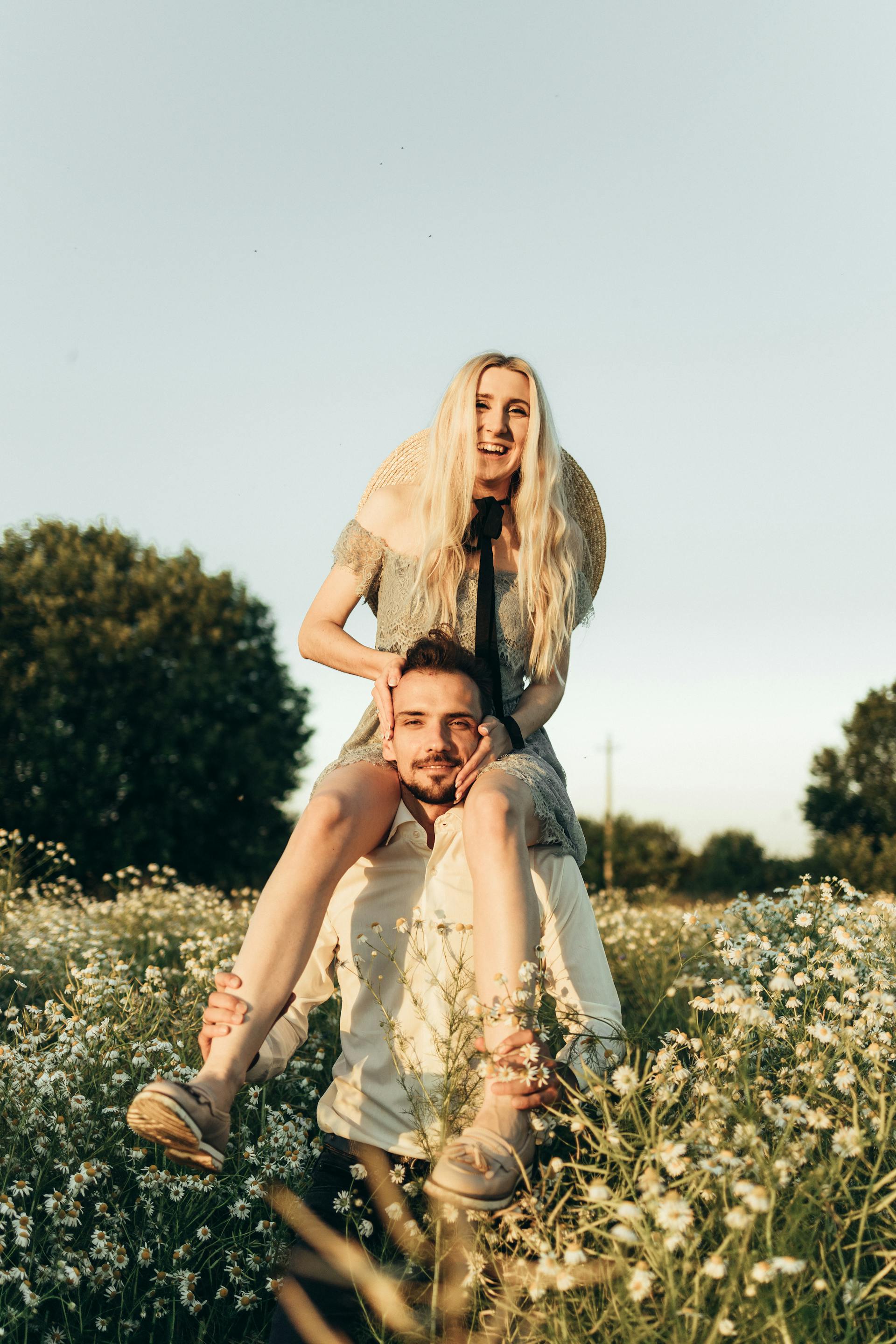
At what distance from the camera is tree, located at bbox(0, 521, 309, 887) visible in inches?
738

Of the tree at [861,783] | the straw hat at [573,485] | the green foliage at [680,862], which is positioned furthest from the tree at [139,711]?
the tree at [861,783]

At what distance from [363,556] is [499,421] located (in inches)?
29.5

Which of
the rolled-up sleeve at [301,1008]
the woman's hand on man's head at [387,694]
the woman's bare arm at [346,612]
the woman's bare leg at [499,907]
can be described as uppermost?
the woman's bare arm at [346,612]

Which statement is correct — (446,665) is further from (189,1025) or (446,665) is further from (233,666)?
(233,666)

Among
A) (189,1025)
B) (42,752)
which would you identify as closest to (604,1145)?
(189,1025)

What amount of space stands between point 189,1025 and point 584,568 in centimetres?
237

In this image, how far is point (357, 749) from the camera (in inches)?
142

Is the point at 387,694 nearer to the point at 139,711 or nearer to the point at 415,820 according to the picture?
the point at 415,820

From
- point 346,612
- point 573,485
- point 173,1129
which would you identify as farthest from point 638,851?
point 173,1129

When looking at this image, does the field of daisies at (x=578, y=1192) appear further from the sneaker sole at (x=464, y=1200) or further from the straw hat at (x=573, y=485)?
the straw hat at (x=573, y=485)

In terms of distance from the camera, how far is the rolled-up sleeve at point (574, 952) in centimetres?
318

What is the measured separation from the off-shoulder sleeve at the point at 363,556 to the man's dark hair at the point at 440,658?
0.62 m

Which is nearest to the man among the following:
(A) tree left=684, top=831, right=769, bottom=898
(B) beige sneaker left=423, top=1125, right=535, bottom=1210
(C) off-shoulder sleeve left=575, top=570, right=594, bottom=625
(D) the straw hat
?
(B) beige sneaker left=423, top=1125, right=535, bottom=1210

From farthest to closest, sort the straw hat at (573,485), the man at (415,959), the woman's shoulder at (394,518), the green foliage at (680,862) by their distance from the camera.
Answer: the green foliage at (680,862), the straw hat at (573,485), the woman's shoulder at (394,518), the man at (415,959)
